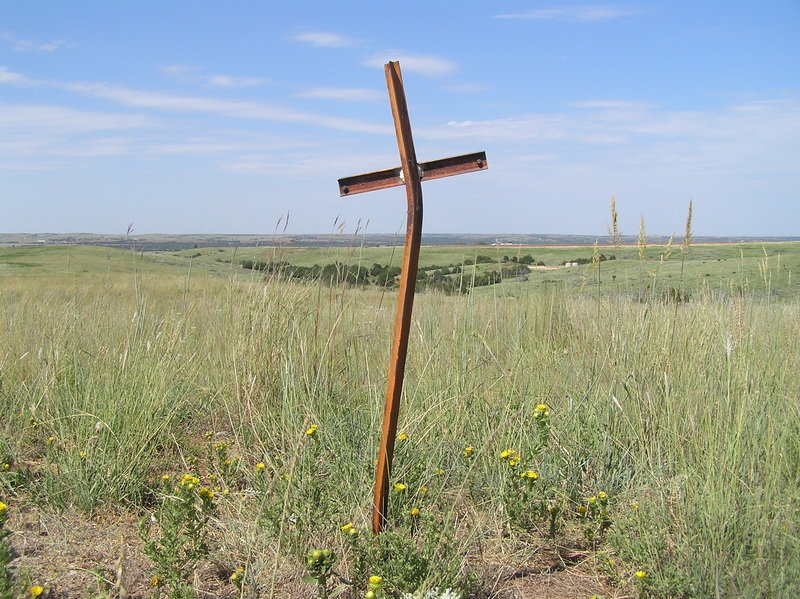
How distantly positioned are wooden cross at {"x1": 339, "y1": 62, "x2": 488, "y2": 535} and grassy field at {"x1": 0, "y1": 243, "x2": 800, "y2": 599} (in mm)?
326

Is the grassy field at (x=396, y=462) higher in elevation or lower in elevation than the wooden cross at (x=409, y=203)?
lower

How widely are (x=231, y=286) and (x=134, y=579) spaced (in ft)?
8.60

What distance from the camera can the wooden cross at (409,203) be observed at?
2463mm

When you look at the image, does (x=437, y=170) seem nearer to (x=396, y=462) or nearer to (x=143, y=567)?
(x=396, y=462)

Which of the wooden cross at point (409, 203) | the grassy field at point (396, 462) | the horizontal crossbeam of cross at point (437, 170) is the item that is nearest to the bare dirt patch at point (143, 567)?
the grassy field at point (396, 462)

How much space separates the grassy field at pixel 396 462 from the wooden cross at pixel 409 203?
1.07ft

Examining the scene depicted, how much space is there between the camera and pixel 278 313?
A: 4344 mm

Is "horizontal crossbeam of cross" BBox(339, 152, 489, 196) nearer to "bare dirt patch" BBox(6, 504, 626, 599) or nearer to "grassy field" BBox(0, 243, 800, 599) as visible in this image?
"grassy field" BBox(0, 243, 800, 599)

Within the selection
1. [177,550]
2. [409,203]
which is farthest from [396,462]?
[409,203]

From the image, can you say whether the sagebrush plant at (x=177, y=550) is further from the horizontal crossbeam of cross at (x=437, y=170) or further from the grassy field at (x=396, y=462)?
the horizontal crossbeam of cross at (x=437, y=170)

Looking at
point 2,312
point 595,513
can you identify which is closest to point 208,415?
point 595,513

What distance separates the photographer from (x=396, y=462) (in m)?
3.06

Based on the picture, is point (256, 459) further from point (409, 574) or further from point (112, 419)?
point (409, 574)

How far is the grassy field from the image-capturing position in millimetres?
2412
